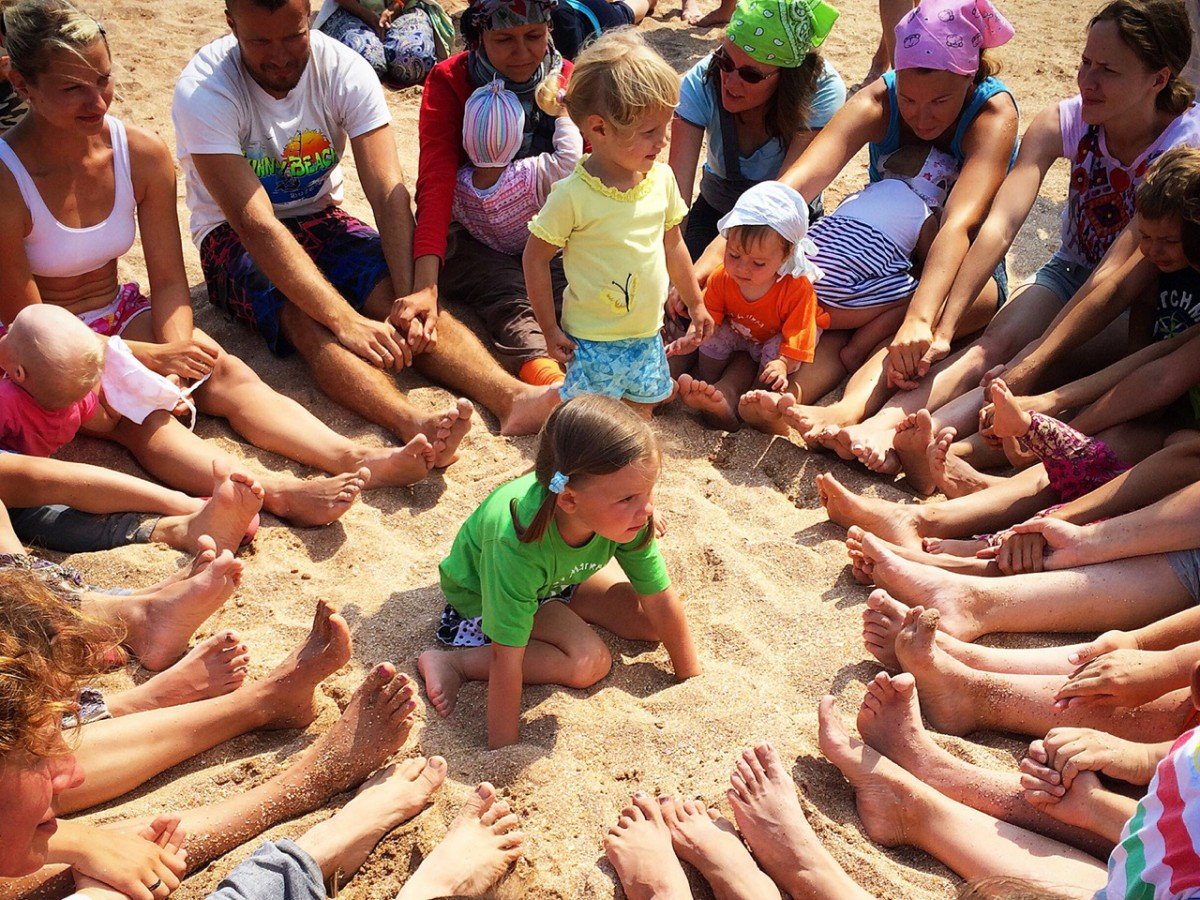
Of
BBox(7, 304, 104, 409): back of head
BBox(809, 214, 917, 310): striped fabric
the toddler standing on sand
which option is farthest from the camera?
BBox(809, 214, 917, 310): striped fabric

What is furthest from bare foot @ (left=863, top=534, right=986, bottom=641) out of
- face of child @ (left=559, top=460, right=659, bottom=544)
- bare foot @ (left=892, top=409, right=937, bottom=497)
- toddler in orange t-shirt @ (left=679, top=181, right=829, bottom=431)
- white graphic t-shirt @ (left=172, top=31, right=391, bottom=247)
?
white graphic t-shirt @ (left=172, top=31, right=391, bottom=247)

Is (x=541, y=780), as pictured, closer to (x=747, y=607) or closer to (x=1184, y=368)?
(x=747, y=607)

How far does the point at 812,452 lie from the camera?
4004mm

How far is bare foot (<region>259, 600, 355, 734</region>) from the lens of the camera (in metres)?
2.83

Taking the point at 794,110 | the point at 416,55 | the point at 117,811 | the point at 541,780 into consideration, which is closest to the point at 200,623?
the point at 117,811

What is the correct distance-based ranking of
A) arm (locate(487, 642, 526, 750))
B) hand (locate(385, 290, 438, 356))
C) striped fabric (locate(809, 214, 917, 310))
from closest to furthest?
1. arm (locate(487, 642, 526, 750))
2. hand (locate(385, 290, 438, 356))
3. striped fabric (locate(809, 214, 917, 310))

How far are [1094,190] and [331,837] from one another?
10.9 ft

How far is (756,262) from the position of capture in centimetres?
393

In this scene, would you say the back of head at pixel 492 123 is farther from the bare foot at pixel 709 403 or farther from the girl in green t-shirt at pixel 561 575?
the girl in green t-shirt at pixel 561 575

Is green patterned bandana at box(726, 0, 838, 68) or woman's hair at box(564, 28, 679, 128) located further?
green patterned bandana at box(726, 0, 838, 68)

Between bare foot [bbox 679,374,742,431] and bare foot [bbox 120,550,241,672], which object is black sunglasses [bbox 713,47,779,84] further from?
bare foot [bbox 120,550,241,672]

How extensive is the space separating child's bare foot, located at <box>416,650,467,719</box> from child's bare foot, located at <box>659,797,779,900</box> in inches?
23.8

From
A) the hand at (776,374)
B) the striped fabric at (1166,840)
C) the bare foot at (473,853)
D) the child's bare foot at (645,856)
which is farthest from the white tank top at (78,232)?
the striped fabric at (1166,840)

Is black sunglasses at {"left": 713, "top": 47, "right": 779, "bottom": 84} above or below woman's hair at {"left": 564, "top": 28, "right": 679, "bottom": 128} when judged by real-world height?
below
